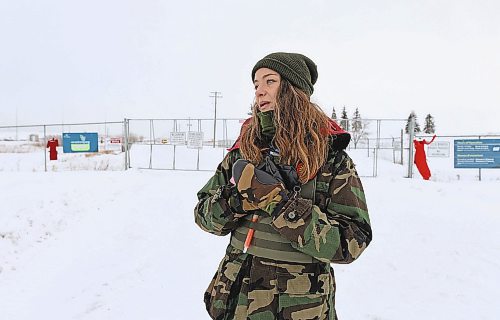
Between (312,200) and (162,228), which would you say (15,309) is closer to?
(162,228)

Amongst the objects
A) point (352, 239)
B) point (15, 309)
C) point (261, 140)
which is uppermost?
point (261, 140)

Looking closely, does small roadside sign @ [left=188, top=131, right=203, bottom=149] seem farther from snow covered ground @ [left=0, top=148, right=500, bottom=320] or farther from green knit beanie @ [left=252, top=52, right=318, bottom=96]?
green knit beanie @ [left=252, top=52, right=318, bottom=96]

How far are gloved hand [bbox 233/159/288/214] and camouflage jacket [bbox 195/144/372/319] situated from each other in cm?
6

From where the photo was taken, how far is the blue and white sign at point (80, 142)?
47.9 ft

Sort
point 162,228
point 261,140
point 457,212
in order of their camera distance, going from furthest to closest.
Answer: point 457,212, point 162,228, point 261,140

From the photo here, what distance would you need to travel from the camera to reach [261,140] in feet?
5.49

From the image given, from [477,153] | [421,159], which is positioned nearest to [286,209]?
[421,159]

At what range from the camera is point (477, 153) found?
13906 mm

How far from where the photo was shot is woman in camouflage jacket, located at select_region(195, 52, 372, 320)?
1.41 meters

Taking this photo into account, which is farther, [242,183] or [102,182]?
[102,182]

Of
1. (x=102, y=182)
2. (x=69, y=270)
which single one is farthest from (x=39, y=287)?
(x=102, y=182)

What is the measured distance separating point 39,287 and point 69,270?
47 centimetres

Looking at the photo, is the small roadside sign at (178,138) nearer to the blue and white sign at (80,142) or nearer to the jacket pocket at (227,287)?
the blue and white sign at (80,142)

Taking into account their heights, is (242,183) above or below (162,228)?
above
